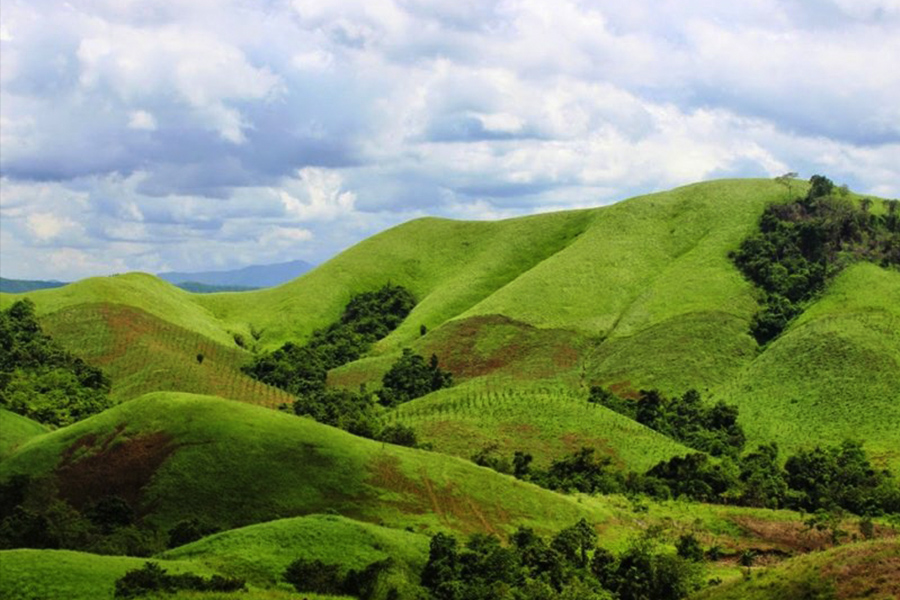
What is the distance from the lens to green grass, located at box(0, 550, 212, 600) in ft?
196

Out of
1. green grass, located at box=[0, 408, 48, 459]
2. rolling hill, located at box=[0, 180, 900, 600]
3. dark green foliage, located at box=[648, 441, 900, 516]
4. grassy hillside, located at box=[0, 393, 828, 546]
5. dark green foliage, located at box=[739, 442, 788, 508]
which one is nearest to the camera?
rolling hill, located at box=[0, 180, 900, 600]

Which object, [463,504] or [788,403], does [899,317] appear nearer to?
[788,403]

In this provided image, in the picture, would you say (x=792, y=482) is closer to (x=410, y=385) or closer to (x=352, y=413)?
(x=352, y=413)

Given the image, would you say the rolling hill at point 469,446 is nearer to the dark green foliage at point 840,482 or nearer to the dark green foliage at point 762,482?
the dark green foliage at point 840,482

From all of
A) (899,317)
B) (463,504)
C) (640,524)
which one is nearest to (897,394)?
(899,317)

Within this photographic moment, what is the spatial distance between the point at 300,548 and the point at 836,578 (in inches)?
1685

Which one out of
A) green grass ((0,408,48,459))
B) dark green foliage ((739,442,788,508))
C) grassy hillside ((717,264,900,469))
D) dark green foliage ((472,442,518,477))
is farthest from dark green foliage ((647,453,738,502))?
green grass ((0,408,48,459))

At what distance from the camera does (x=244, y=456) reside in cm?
10438

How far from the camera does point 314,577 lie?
7125cm

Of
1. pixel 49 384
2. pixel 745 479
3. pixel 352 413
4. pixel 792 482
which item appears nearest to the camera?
pixel 792 482

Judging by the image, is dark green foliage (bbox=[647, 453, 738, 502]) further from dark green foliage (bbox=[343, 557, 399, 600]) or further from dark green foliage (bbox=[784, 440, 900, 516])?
dark green foliage (bbox=[343, 557, 399, 600])

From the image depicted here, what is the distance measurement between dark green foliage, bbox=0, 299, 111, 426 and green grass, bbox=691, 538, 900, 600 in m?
131

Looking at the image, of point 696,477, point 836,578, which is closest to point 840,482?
point 696,477

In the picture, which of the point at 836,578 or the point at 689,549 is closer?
the point at 836,578
